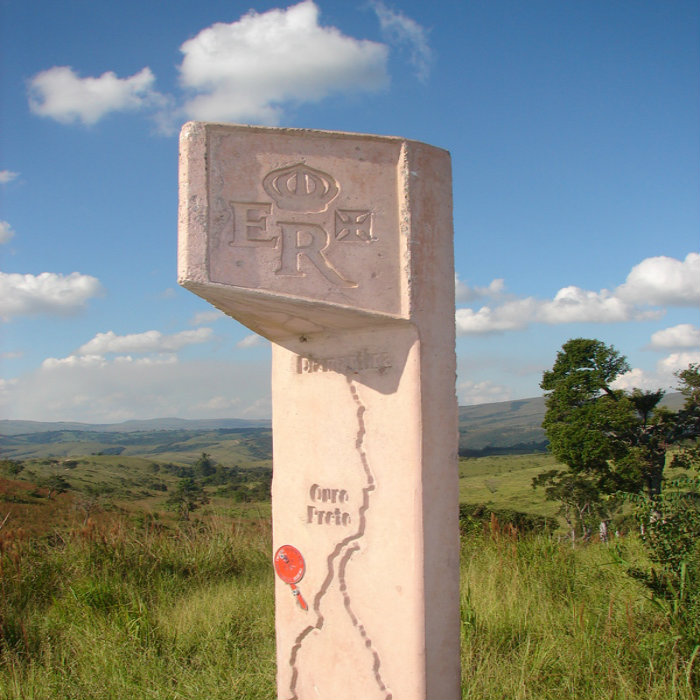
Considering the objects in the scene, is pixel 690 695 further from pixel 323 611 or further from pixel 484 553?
pixel 484 553

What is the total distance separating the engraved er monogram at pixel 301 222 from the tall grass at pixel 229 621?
2367 millimetres

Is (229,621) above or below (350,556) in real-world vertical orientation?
below

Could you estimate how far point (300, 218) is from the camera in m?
2.33

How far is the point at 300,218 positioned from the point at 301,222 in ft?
0.05

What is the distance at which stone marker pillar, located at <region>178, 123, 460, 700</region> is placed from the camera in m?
2.27

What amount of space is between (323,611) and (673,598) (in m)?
2.26

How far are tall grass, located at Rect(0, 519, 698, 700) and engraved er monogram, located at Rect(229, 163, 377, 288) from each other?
2367mm

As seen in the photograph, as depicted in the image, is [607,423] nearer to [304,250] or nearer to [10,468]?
[10,468]

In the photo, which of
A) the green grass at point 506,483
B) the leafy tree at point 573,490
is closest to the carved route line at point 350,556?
the green grass at point 506,483

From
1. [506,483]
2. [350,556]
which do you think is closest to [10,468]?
[350,556]

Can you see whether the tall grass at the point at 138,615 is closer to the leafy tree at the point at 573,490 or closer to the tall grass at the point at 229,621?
the tall grass at the point at 229,621

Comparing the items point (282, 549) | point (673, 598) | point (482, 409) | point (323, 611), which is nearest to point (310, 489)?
point (282, 549)

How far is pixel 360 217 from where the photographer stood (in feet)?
7.75

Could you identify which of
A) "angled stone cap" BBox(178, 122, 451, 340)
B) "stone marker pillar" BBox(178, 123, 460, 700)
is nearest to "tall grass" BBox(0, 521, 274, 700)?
"stone marker pillar" BBox(178, 123, 460, 700)
